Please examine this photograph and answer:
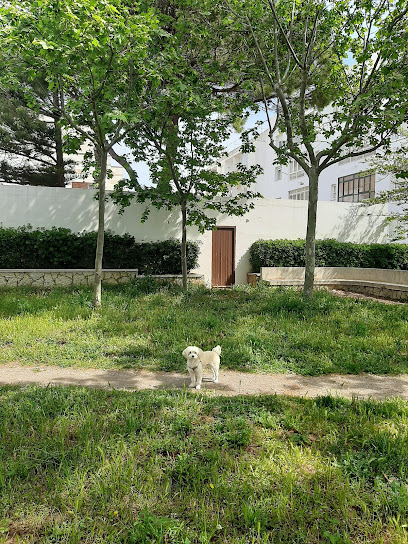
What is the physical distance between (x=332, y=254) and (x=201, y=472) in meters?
12.7

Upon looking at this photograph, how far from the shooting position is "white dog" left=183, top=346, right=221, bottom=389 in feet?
13.9

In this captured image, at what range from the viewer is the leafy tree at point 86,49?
5.68 meters

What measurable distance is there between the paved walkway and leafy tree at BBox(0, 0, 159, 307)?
13.3ft

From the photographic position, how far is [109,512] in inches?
87.7

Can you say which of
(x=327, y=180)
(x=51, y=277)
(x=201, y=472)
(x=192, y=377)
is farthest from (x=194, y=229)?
(x=327, y=180)

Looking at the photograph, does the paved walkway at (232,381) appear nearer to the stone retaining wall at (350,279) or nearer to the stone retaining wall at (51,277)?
the stone retaining wall at (51,277)

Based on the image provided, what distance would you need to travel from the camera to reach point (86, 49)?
5.96m

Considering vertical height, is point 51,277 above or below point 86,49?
below

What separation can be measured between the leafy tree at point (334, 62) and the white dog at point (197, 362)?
5056 millimetres

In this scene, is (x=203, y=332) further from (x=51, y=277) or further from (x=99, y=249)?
(x=51, y=277)

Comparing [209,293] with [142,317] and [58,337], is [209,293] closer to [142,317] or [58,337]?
[142,317]

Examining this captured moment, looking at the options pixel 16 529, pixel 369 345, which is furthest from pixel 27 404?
pixel 369 345

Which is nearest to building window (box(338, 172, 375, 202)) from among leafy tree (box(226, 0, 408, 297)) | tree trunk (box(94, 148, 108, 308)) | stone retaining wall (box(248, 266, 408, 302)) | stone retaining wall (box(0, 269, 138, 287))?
stone retaining wall (box(248, 266, 408, 302))

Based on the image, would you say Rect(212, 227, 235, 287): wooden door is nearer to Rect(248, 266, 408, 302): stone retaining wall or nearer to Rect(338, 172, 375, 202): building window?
Rect(248, 266, 408, 302): stone retaining wall
